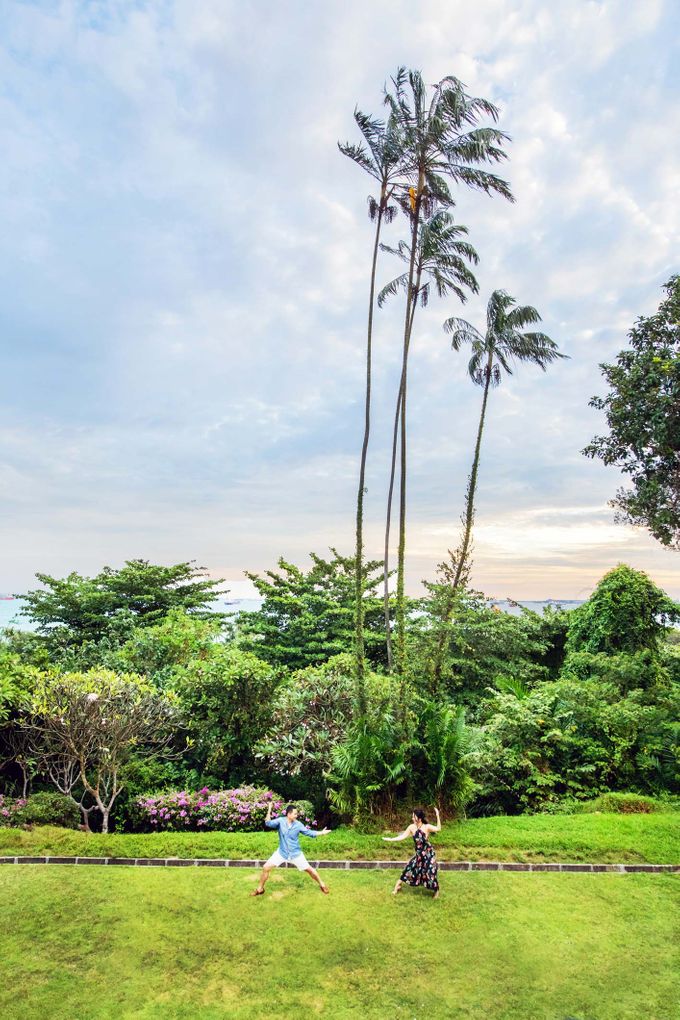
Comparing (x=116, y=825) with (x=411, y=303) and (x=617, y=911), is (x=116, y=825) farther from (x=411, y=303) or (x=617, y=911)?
(x=411, y=303)

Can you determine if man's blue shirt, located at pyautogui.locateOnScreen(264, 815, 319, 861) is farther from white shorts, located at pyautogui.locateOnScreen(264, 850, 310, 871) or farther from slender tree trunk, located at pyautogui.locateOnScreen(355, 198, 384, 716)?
slender tree trunk, located at pyautogui.locateOnScreen(355, 198, 384, 716)

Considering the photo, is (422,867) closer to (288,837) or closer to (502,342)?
(288,837)

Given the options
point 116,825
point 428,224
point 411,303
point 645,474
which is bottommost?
point 116,825

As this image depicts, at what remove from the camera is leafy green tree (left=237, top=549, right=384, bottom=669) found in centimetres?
2017

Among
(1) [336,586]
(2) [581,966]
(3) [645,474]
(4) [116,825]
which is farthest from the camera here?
(1) [336,586]

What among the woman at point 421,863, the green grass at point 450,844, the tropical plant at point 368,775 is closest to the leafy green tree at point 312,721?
the tropical plant at point 368,775

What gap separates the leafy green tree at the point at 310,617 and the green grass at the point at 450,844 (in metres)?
10.2

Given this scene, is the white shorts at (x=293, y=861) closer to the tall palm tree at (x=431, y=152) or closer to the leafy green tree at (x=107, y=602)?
the tall palm tree at (x=431, y=152)

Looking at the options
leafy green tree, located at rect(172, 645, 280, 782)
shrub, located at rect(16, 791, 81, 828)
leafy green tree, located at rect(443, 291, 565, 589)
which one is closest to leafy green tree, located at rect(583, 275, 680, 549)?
leafy green tree, located at rect(443, 291, 565, 589)

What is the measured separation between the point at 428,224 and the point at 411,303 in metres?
1.66

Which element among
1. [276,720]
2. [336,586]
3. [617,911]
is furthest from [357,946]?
[336,586]

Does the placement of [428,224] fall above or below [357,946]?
above

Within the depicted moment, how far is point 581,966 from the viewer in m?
5.37

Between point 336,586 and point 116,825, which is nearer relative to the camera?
point 116,825
